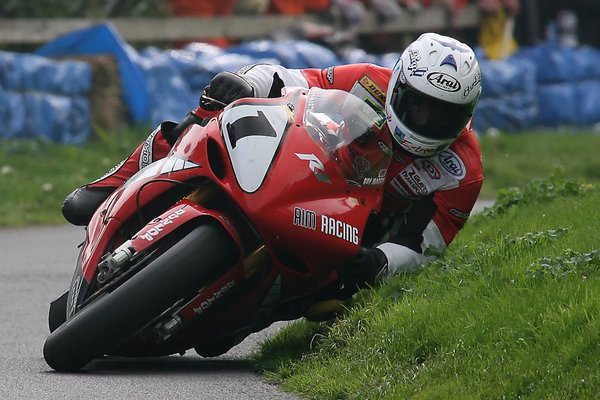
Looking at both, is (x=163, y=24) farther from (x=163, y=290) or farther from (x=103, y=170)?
(x=163, y=290)

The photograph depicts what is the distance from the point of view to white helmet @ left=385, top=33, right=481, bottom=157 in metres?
6.59

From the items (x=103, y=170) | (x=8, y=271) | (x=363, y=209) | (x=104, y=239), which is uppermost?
(x=363, y=209)

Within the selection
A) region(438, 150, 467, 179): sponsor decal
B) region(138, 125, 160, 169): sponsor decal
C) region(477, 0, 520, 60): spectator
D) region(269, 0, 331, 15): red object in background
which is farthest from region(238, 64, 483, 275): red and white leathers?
region(477, 0, 520, 60): spectator

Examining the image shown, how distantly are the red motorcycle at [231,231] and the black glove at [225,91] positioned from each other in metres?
0.28

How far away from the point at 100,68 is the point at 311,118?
894 cm

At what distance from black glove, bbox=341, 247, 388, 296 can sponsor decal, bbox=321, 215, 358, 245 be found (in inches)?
12.4

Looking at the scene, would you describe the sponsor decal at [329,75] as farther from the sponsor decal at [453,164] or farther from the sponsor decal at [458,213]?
the sponsor decal at [458,213]

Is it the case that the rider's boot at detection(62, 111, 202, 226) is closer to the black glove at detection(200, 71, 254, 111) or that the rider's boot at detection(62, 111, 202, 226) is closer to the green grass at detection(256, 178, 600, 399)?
the black glove at detection(200, 71, 254, 111)

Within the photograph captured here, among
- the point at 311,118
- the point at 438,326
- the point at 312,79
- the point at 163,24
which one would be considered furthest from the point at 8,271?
the point at 163,24

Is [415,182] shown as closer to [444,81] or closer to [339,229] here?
[444,81]

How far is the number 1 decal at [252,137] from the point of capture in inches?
235

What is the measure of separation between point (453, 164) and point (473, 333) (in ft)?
5.55

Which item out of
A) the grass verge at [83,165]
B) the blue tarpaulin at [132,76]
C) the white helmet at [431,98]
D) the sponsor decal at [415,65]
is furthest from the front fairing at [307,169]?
the blue tarpaulin at [132,76]

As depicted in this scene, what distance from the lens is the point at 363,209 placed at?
6.20 meters
